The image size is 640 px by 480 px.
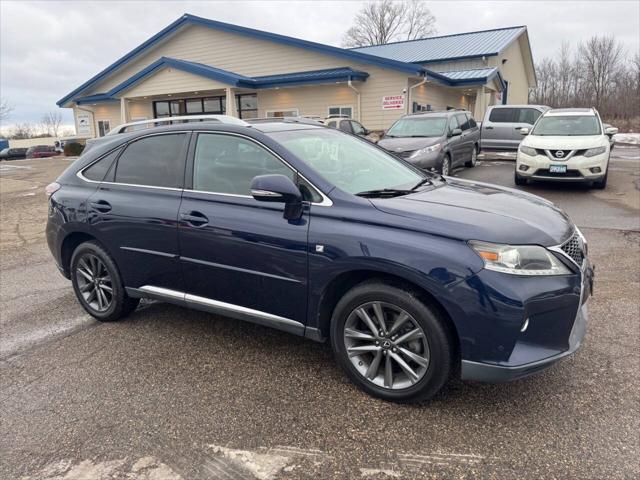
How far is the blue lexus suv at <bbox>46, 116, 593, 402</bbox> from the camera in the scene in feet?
8.95

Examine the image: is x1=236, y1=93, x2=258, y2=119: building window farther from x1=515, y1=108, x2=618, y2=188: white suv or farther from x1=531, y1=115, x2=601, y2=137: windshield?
x1=515, y1=108, x2=618, y2=188: white suv

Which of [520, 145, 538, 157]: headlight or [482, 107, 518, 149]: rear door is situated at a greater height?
[482, 107, 518, 149]: rear door

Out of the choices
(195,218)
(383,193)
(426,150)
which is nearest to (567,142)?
(426,150)

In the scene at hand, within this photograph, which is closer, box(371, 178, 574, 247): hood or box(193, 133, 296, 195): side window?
box(371, 178, 574, 247): hood

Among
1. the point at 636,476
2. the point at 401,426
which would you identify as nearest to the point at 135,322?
the point at 401,426

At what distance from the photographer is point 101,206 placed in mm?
4227

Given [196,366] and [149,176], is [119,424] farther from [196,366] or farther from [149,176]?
[149,176]

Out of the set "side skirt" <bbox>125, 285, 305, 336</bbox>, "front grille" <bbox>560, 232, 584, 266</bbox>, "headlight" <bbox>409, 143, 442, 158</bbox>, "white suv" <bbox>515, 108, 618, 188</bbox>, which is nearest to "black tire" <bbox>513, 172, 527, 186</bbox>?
"white suv" <bbox>515, 108, 618, 188</bbox>

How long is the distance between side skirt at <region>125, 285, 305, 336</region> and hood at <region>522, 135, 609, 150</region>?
28.2ft

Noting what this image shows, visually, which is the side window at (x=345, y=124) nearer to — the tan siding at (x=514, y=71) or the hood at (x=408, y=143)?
the hood at (x=408, y=143)

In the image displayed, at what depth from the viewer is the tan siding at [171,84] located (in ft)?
73.4

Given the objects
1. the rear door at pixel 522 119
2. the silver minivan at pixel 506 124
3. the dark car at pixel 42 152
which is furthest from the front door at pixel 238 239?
the dark car at pixel 42 152

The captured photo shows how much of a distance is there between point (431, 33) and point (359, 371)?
65207mm

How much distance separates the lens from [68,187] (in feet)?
15.0
